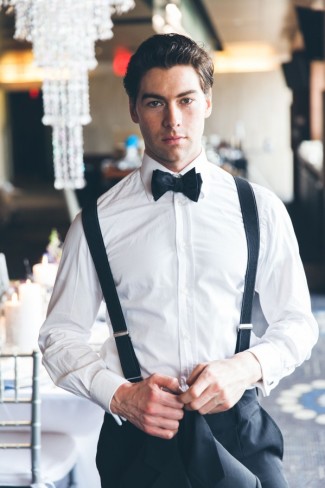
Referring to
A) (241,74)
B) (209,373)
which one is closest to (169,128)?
(209,373)

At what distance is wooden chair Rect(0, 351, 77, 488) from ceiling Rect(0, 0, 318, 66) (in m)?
5.80

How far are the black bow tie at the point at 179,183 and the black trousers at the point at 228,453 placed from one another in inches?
16.1

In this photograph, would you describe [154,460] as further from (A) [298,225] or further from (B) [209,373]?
(A) [298,225]

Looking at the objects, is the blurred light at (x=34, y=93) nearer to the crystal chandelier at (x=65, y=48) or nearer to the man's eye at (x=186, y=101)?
the crystal chandelier at (x=65, y=48)

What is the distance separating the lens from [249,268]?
5.06 ft

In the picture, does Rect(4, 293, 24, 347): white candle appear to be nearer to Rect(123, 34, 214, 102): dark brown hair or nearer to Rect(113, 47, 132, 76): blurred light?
Rect(123, 34, 214, 102): dark brown hair

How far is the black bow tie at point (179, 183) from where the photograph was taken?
61.5 inches

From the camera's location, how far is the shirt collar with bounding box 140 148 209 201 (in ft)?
5.27

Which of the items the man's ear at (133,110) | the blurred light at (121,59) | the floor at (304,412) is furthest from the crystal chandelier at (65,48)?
the blurred light at (121,59)

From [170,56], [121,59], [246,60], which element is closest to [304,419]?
[170,56]

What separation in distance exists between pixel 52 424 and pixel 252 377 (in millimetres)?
1350

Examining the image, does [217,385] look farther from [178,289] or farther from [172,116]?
[172,116]

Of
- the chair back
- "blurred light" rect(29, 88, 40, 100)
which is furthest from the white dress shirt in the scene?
"blurred light" rect(29, 88, 40, 100)

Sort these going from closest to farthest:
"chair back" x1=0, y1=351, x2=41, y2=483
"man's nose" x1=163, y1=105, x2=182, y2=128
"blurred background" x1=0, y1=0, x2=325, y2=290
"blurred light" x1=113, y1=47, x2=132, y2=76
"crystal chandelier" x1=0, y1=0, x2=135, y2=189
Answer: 1. "man's nose" x1=163, y1=105, x2=182, y2=128
2. "chair back" x1=0, y1=351, x2=41, y2=483
3. "crystal chandelier" x1=0, y1=0, x2=135, y2=189
4. "blurred background" x1=0, y1=0, x2=325, y2=290
5. "blurred light" x1=113, y1=47, x2=132, y2=76
